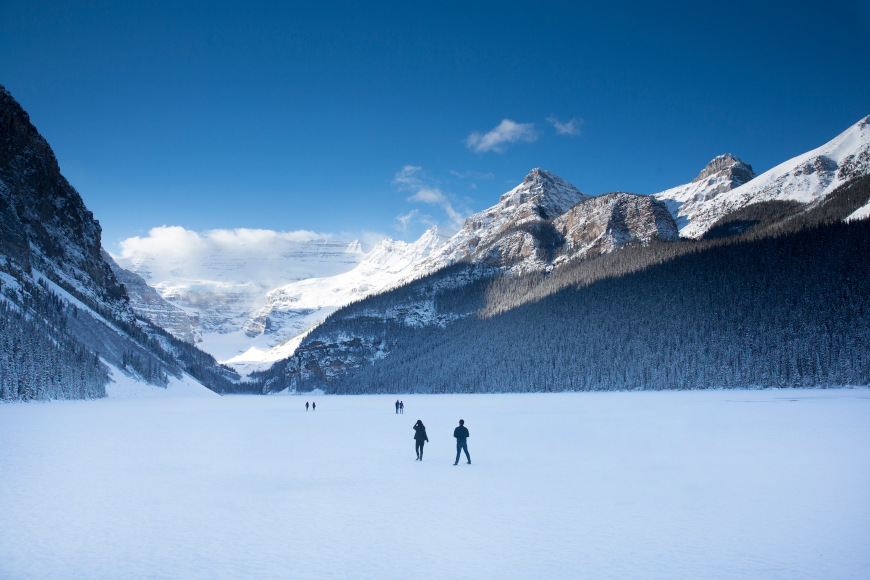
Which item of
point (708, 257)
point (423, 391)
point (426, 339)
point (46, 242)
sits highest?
point (46, 242)

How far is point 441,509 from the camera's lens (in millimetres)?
13797

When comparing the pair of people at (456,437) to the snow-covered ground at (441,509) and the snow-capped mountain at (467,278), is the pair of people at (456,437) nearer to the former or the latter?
the snow-covered ground at (441,509)

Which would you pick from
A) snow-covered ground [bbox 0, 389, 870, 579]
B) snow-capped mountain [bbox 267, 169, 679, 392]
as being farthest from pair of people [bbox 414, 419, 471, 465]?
snow-capped mountain [bbox 267, 169, 679, 392]

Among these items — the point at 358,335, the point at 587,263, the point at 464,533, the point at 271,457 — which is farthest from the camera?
the point at 358,335

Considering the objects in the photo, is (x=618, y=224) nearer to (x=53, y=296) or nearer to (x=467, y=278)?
(x=467, y=278)

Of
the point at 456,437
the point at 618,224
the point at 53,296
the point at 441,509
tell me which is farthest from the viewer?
the point at 618,224

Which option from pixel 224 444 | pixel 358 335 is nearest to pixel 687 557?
pixel 224 444

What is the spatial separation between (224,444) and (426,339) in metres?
138

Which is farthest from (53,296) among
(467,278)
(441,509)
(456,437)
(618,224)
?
(618,224)

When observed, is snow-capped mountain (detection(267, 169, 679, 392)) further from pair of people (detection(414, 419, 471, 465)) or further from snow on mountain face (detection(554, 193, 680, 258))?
pair of people (detection(414, 419, 471, 465))

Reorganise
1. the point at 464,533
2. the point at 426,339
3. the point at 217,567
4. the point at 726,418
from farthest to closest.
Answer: the point at 426,339, the point at 726,418, the point at 464,533, the point at 217,567

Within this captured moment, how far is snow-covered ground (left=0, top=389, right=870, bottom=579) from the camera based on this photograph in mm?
9594

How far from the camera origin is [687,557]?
9.88 metres

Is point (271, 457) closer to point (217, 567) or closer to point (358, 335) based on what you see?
point (217, 567)
